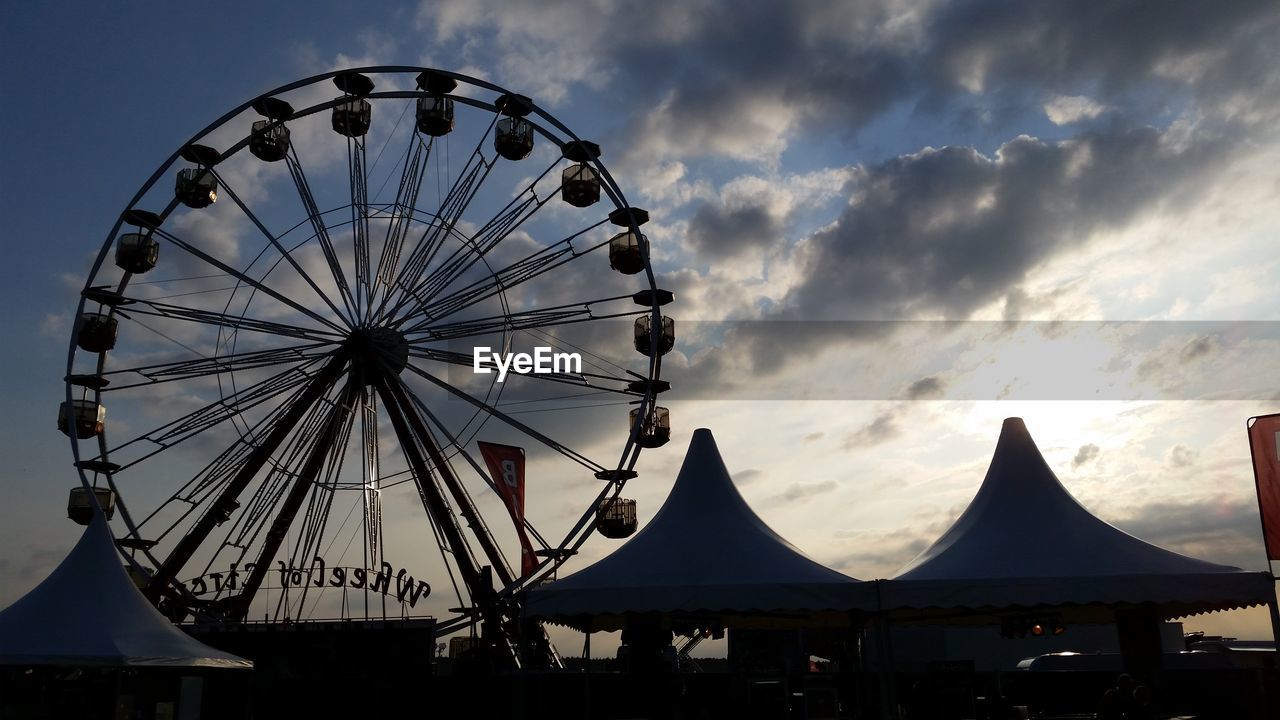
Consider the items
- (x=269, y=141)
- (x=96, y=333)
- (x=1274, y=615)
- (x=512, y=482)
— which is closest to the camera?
(x=1274, y=615)

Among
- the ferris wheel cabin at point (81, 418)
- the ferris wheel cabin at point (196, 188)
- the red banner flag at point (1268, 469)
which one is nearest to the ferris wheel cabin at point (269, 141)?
the ferris wheel cabin at point (196, 188)

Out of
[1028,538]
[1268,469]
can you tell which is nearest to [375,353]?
[1028,538]

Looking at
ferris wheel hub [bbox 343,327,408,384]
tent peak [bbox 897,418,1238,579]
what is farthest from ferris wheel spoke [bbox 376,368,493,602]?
tent peak [bbox 897,418,1238,579]

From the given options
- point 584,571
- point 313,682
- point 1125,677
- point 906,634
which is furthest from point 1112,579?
point 906,634

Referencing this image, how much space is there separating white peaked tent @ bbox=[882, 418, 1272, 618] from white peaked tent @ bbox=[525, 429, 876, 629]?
0.81 m

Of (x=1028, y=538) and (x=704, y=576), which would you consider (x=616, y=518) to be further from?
(x=1028, y=538)

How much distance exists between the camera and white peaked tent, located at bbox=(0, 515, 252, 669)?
464 inches

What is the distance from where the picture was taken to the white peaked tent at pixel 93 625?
464 inches

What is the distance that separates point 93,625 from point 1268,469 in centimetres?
1317

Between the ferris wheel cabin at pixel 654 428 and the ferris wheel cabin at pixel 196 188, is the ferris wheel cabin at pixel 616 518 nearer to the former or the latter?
the ferris wheel cabin at pixel 654 428

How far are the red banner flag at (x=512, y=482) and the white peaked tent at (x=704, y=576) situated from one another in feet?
16.5

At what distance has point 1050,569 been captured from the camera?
11156mm

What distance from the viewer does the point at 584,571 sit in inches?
481

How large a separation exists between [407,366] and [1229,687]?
13492 mm
